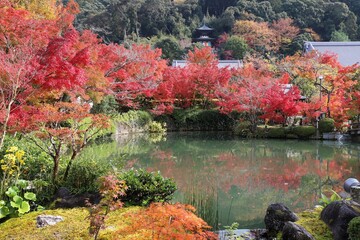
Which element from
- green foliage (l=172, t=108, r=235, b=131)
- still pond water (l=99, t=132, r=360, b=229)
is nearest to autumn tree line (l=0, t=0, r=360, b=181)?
green foliage (l=172, t=108, r=235, b=131)

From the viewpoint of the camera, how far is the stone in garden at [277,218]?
14.9ft

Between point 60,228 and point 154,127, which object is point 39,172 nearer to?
point 60,228

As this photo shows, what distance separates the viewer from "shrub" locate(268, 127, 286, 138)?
16.8 meters

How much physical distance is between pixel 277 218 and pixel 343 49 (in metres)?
29.9

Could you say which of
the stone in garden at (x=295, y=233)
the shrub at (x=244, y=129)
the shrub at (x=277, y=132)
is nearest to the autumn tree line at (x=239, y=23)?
the shrub at (x=244, y=129)

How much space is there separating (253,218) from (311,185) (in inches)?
111

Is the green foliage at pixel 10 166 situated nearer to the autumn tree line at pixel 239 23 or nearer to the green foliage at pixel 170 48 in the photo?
the green foliage at pixel 170 48

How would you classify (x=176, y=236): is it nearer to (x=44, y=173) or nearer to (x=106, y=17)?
(x=44, y=173)

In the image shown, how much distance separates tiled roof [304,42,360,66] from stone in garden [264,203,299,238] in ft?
91.5

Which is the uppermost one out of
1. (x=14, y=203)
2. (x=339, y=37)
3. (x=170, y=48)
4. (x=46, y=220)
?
(x=339, y=37)

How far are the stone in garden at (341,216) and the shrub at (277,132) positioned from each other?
12.8 meters

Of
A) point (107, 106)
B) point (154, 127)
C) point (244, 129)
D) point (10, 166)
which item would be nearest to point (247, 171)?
point (10, 166)

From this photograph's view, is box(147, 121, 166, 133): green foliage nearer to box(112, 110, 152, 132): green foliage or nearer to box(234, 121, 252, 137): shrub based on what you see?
box(112, 110, 152, 132): green foliage

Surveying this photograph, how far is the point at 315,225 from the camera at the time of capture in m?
4.37
